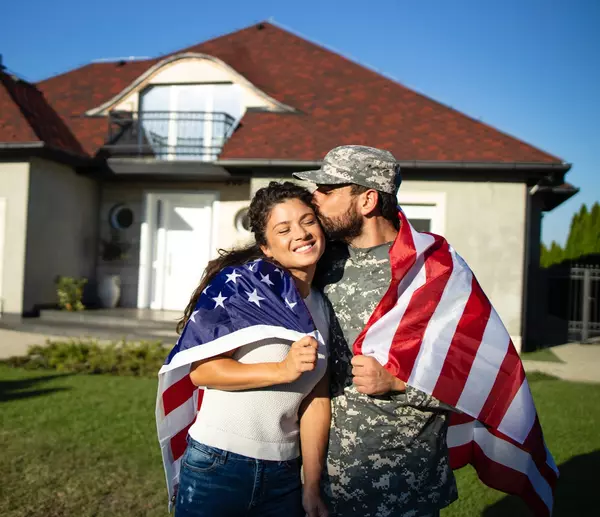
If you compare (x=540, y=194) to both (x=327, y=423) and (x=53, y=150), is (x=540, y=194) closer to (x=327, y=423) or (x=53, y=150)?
(x=53, y=150)

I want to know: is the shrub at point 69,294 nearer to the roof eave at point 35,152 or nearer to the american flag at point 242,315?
the roof eave at point 35,152

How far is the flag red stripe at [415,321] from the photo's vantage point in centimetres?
209

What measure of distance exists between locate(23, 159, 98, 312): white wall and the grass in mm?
9493

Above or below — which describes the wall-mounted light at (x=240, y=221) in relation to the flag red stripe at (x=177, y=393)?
above

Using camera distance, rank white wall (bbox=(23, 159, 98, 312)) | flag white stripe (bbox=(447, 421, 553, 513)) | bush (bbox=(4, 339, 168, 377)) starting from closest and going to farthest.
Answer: flag white stripe (bbox=(447, 421, 553, 513)) → bush (bbox=(4, 339, 168, 377)) → white wall (bbox=(23, 159, 98, 312))

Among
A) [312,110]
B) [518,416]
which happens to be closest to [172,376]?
[518,416]

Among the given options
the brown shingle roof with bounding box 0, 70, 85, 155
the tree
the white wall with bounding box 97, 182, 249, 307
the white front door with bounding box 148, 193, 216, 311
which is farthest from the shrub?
the tree

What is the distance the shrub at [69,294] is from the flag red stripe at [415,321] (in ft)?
36.4

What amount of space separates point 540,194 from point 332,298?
14.6 meters

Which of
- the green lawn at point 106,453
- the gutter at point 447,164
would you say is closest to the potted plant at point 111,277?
the gutter at point 447,164

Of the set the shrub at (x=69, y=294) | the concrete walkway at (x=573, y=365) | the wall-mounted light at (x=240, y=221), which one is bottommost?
the concrete walkway at (x=573, y=365)

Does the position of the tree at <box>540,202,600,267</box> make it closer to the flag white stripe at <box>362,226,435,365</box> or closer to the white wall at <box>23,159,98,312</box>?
the white wall at <box>23,159,98,312</box>

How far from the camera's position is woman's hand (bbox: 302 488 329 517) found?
2070 millimetres

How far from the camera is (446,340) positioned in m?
2.13
